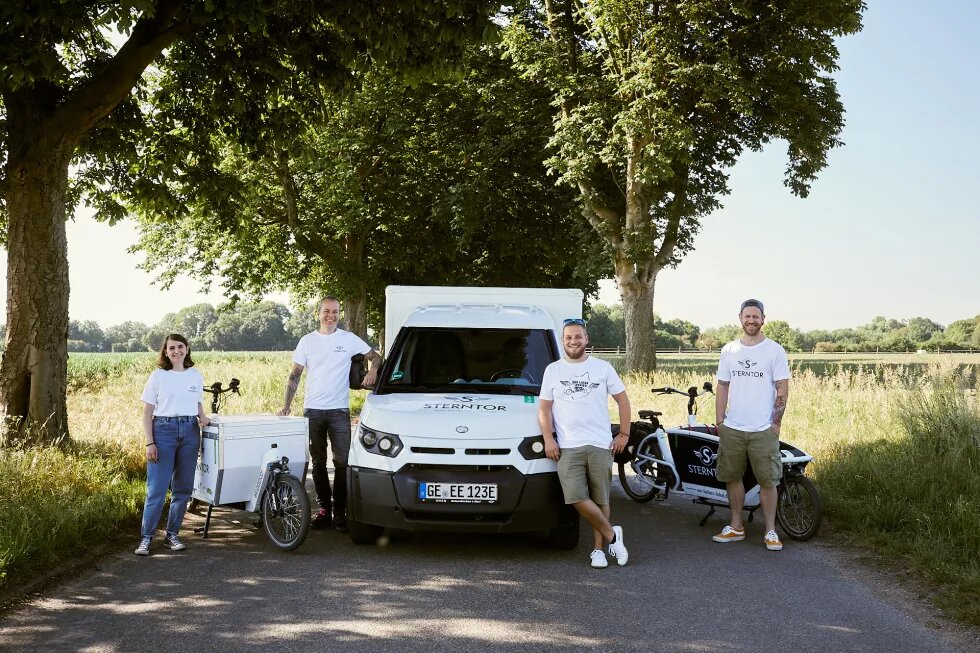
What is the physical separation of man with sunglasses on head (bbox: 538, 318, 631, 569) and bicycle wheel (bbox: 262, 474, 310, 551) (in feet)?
6.48

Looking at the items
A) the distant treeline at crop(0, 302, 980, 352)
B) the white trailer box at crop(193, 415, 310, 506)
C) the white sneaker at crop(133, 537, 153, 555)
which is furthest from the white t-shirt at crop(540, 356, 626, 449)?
the distant treeline at crop(0, 302, 980, 352)

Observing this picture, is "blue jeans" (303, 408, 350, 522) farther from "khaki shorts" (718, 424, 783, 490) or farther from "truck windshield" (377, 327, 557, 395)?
"khaki shorts" (718, 424, 783, 490)

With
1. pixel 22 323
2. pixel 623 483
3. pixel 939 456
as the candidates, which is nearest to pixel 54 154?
pixel 22 323

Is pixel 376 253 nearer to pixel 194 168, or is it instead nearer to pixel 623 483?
pixel 194 168

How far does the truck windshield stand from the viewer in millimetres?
7933

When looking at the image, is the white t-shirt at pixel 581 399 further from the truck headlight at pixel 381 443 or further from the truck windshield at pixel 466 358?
the truck headlight at pixel 381 443

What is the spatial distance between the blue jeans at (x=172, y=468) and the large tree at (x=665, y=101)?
1513 cm

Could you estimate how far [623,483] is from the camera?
977cm

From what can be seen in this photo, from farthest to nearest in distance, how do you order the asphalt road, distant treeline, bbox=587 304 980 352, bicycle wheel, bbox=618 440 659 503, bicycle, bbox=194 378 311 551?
distant treeline, bbox=587 304 980 352 → bicycle wheel, bbox=618 440 659 503 → bicycle, bbox=194 378 311 551 → the asphalt road

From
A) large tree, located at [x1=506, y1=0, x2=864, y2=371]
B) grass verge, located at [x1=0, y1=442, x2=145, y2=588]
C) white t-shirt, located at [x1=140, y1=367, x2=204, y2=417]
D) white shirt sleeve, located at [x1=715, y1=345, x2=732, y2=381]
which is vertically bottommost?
grass verge, located at [x1=0, y1=442, x2=145, y2=588]

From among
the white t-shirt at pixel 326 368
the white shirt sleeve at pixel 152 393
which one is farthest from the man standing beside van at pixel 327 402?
the white shirt sleeve at pixel 152 393

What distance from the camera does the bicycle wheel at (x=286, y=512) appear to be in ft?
22.4

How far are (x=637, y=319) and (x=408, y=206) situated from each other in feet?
29.7

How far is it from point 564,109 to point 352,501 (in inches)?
737
